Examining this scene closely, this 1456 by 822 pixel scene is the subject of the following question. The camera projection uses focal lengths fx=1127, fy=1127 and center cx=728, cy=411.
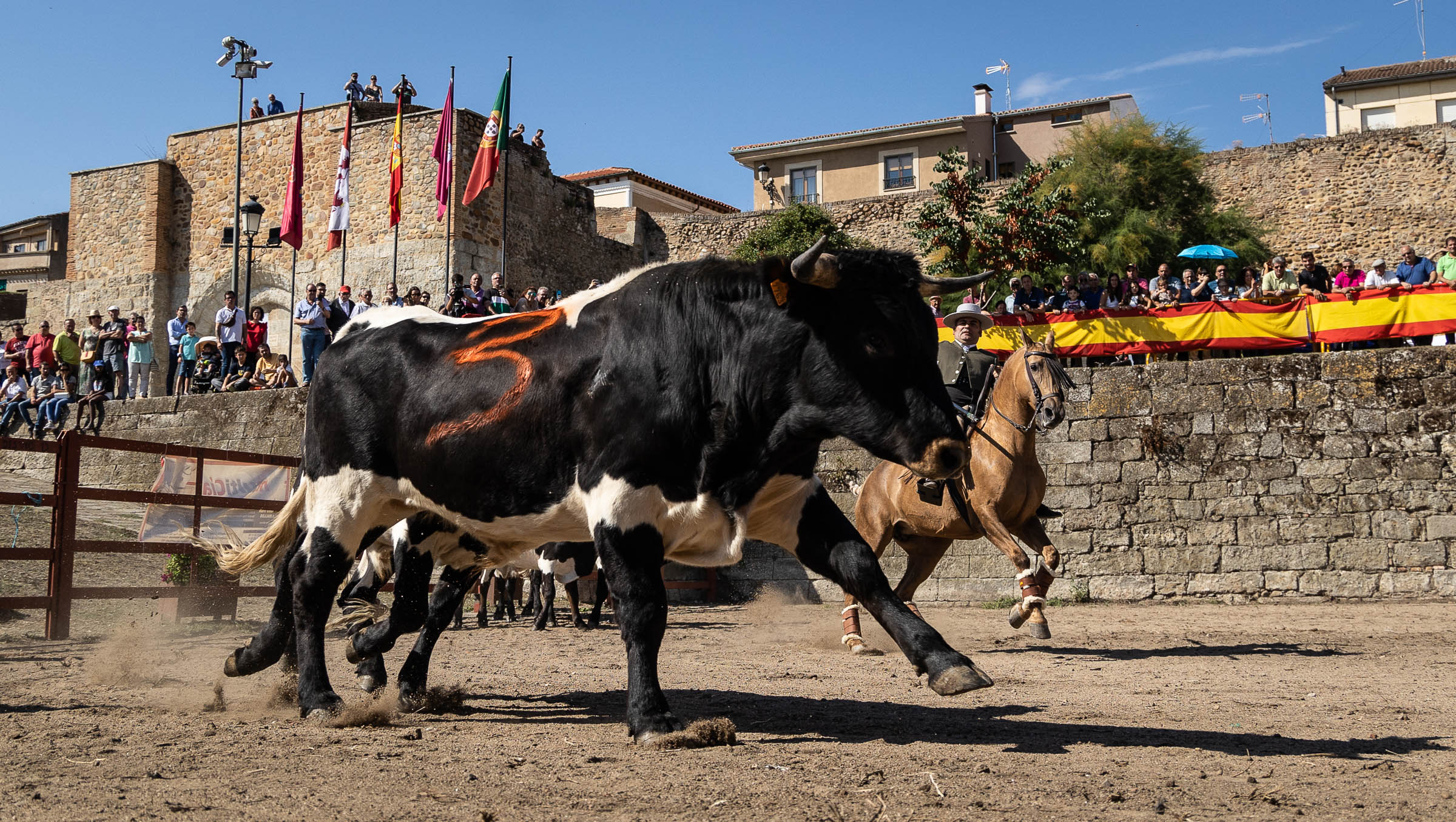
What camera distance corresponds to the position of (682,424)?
4.47 meters

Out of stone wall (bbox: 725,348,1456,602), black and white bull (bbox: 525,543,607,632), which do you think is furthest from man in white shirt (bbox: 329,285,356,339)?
stone wall (bbox: 725,348,1456,602)

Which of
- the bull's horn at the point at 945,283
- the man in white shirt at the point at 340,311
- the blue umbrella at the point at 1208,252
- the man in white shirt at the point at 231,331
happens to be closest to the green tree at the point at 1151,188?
the blue umbrella at the point at 1208,252

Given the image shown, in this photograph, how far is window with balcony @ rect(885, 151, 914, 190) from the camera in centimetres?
4678

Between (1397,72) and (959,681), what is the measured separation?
5586 centimetres

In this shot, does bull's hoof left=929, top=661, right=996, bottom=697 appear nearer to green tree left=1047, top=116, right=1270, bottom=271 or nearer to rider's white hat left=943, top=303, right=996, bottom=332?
rider's white hat left=943, top=303, right=996, bottom=332

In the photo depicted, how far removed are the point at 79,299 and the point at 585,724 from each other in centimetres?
3448

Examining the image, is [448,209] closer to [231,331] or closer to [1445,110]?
[231,331]

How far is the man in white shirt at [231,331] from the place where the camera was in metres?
19.3

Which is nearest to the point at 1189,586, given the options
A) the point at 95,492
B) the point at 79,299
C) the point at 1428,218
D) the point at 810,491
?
the point at 810,491

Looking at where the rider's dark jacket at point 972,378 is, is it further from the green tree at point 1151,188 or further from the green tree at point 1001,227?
the green tree at point 1151,188

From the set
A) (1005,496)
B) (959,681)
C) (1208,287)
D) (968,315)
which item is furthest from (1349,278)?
(959,681)

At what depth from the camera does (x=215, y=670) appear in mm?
7379

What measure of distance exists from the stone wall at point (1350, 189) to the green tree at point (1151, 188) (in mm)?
2466

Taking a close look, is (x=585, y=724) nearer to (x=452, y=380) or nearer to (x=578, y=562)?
(x=452, y=380)
